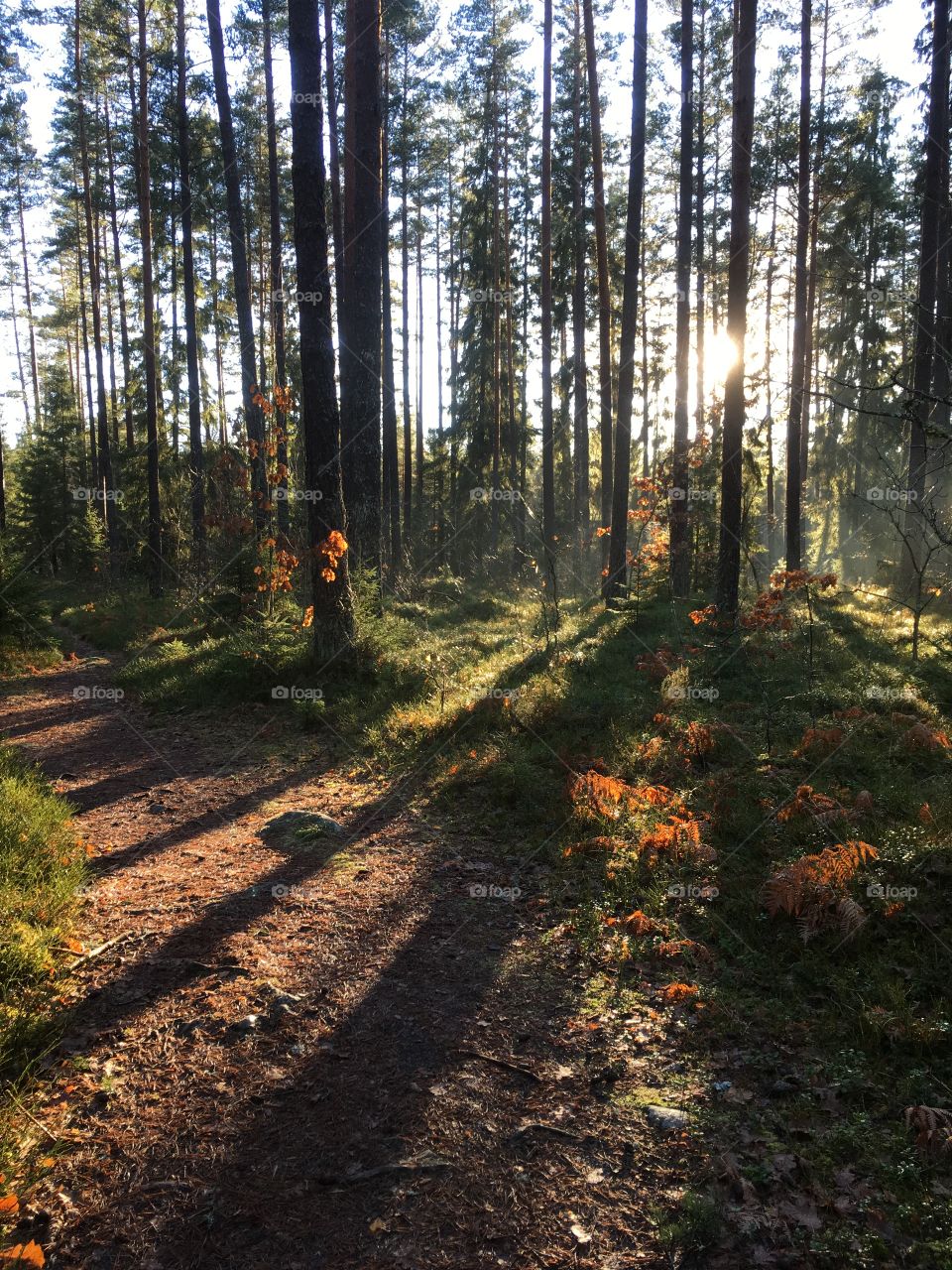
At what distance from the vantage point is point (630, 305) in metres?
14.0

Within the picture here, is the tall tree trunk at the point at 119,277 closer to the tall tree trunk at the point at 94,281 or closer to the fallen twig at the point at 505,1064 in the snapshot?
the tall tree trunk at the point at 94,281

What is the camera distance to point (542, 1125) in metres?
2.84

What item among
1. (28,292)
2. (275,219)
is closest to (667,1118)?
(275,219)

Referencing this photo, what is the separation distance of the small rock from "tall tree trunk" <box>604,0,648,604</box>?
10902 mm

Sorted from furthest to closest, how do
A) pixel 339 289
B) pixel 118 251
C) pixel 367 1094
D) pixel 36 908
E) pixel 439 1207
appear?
pixel 118 251, pixel 339 289, pixel 36 908, pixel 367 1094, pixel 439 1207

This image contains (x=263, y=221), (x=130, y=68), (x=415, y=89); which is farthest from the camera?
(x=263, y=221)

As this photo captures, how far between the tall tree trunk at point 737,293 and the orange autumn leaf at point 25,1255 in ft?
35.3

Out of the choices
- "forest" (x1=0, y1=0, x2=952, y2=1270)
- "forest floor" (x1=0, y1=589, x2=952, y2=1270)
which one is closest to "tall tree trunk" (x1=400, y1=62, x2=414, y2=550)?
"forest" (x1=0, y1=0, x2=952, y2=1270)

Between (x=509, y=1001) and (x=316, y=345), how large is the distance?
7.89m

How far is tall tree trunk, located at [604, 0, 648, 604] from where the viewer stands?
1297cm

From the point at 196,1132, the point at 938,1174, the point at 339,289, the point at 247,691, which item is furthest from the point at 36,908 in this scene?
the point at 339,289

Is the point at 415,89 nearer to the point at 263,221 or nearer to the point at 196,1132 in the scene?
the point at 263,221

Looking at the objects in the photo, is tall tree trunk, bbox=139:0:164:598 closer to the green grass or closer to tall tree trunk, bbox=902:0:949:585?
the green grass

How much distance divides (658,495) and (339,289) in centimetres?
675
